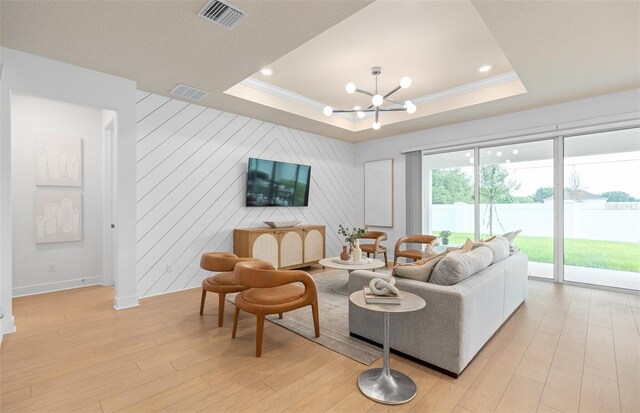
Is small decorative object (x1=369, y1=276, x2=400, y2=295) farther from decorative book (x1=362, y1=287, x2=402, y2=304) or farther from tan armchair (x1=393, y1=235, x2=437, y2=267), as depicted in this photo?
tan armchair (x1=393, y1=235, x2=437, y2=267)

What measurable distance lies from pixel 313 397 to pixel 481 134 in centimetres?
504

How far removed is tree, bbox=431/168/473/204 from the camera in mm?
5574

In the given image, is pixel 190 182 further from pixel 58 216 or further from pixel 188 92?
pixel 58 216

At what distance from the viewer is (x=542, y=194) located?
190 inches

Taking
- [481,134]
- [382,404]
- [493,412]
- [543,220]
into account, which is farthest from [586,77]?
[382,404]

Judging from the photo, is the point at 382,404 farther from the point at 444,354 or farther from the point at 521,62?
the point at 521,62

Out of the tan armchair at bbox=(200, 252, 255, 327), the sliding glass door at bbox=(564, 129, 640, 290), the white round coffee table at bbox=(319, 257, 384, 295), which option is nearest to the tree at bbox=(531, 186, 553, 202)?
the sliding glass door at bbox=(564, 129, 640, 290)

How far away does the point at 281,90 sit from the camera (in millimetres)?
4805

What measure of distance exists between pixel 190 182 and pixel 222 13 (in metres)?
2.62

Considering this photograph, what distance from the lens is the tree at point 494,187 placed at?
5.14m

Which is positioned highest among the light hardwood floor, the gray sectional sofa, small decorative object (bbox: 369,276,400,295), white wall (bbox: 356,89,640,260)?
white wall (bbox: 356,89,640,260)

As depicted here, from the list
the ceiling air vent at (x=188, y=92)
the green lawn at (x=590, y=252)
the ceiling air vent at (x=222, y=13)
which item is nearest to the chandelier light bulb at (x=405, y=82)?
the ceiling air vent at (x=222, y=13)

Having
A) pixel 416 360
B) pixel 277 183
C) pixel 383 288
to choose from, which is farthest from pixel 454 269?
pixel 277 183

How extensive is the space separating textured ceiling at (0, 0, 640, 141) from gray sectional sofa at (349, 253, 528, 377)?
7.13 feet
